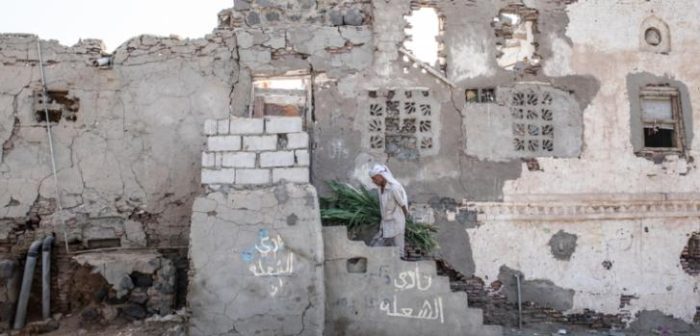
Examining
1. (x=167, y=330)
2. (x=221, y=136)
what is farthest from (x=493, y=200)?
(x=167, y=330)

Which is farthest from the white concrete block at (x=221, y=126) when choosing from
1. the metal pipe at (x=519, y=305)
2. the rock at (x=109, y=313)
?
the metal pipe at (x=519, y=305)

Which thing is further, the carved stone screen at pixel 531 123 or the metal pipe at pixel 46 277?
the carved stone screen at pixel 531 123

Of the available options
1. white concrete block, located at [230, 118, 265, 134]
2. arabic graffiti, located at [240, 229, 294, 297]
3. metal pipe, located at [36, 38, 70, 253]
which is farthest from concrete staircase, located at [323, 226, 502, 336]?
metal pipe, located at [36, 38, 70, 253]

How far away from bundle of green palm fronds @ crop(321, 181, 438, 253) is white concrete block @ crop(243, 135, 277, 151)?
1.36 m

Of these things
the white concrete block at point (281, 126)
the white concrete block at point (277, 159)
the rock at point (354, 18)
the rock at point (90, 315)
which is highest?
the rock at point (354, 18)

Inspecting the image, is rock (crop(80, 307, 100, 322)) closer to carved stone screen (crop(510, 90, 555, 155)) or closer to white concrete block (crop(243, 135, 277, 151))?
white concrete block (crop(243, 135, 277, 151))

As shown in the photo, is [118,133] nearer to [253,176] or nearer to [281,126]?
[253,176]

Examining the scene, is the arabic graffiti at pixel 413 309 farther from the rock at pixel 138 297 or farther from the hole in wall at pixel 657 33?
the hole in wall at pixel 657 33

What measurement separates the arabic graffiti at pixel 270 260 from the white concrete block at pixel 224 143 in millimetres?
1018

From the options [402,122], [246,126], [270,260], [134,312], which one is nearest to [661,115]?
[402,122]

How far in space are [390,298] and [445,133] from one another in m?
3.24

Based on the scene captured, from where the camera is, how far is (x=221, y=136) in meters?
6.82

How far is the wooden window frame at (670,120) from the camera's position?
9523mm

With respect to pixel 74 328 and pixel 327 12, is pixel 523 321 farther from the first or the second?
pixel 74 328
